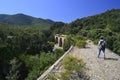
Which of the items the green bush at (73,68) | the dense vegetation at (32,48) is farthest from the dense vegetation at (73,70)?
the dense vegetation at (32,48)

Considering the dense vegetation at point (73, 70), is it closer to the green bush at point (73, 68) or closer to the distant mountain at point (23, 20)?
the green bush at point (73, 68)

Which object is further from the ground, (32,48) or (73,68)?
(73,68)

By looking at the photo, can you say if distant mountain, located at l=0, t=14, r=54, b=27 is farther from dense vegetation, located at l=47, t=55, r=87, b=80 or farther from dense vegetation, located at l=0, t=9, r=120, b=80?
dense vegetation, located at l=47, t=55, r=87, b=80

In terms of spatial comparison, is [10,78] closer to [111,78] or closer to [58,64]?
[58,64]

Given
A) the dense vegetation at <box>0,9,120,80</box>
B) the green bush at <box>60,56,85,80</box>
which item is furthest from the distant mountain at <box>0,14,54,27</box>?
the green bush at <box>60,56,85,80</box>

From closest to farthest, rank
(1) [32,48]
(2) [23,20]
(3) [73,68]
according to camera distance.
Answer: (3) [73,68] → (1) [32,48] → (2) [23,20]

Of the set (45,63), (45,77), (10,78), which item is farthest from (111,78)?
(10,78)

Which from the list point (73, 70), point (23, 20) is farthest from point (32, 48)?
point (23, 20)

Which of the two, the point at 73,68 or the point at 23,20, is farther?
the point at 23,20

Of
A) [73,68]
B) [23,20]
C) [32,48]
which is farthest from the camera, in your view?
[23,20]

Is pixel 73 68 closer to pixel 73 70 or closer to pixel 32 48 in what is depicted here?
pixel 73 70

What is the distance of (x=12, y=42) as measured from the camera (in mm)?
43500

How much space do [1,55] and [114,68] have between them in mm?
19061

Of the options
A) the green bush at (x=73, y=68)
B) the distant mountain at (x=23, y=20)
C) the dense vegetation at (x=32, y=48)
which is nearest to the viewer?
the green bush at (x=73, y=68)
